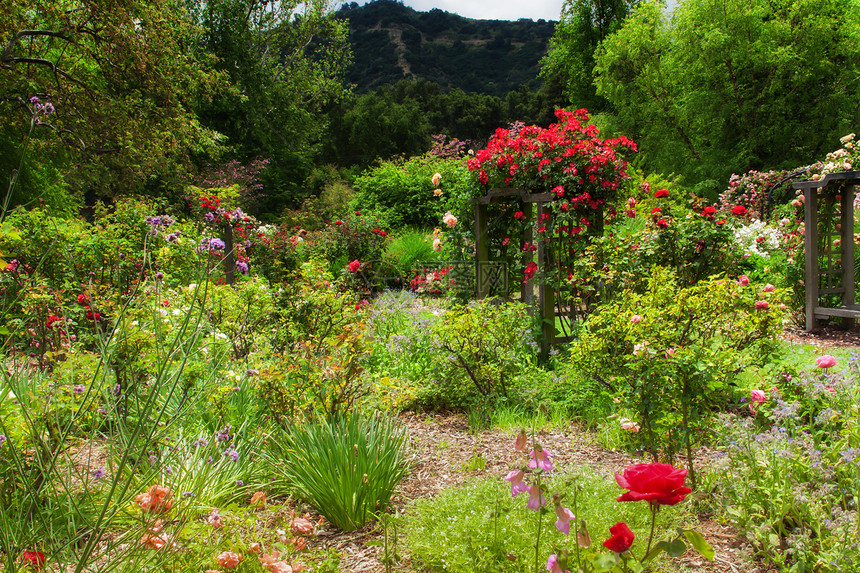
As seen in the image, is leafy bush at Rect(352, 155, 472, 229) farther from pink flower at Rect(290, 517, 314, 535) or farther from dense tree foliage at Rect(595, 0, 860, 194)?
pink flower at Rect(290, 517, 314, 535)

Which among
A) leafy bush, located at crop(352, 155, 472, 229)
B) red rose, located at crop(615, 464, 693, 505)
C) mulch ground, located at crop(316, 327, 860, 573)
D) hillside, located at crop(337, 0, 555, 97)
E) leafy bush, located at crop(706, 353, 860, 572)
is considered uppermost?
hillside, located at crop(337, 0, 555, 97)

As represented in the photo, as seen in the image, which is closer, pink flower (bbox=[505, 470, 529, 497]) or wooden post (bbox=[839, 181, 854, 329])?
pink flower (bbox=[505, 470, 529, 497])

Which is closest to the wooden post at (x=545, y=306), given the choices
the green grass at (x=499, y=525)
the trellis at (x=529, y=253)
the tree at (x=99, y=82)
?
the trellis at (x=529, y=253)

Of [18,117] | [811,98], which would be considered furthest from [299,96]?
[811,98]

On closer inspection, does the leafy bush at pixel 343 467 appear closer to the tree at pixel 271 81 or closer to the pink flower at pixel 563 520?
the pink flower at pixel 563 520

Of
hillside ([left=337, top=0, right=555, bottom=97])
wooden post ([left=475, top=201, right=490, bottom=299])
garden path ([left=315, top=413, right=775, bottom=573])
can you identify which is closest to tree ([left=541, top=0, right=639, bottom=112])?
hillside ([left=337, top=0, right=555, bottom=97])

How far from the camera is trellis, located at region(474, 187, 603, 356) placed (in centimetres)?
477

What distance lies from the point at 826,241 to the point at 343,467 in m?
6.45

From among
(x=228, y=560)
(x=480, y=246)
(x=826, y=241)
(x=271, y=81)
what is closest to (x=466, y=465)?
(x=228, y=560)

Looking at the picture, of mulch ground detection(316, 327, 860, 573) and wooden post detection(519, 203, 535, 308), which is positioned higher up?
wooden post detection(519, 203, 535, 308)

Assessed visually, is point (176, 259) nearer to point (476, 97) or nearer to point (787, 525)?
point (787, 525)

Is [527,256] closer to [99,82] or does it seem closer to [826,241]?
[826,241]

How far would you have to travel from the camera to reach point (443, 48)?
39094 mm

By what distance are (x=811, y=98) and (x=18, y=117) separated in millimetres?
20259
